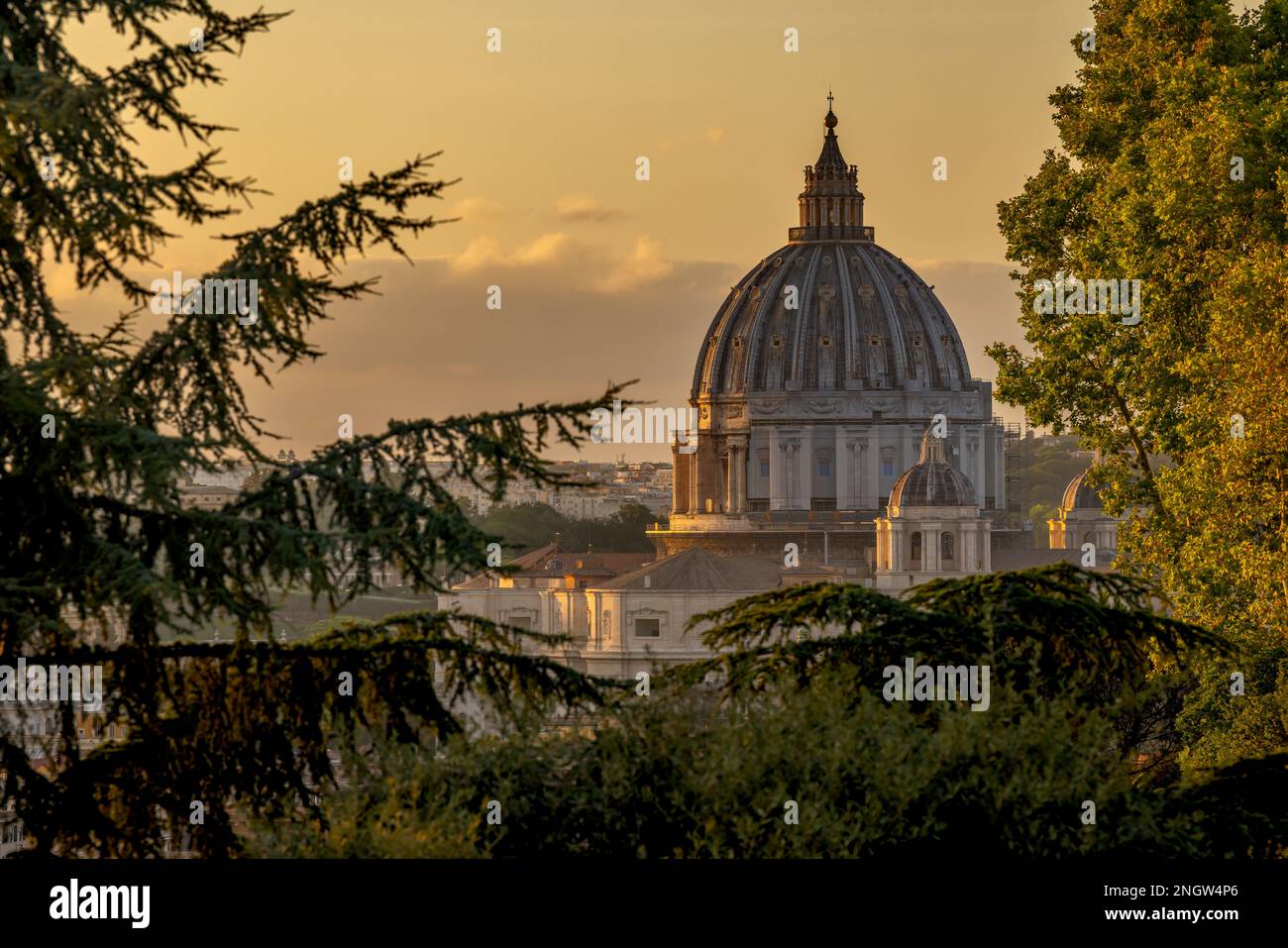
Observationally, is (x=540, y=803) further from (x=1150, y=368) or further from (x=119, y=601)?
(x=1150, y=368)

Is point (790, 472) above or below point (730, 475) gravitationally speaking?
above

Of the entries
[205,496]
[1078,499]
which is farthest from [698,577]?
[205,496]

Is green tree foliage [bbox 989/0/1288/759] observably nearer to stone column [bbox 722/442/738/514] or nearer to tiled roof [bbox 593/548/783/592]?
tiled roof [bbox 593/548/783/592]

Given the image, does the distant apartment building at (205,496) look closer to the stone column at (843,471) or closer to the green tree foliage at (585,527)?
the stone column at (843,471)

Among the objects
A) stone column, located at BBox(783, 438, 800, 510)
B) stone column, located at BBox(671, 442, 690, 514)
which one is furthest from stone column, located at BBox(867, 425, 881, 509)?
stone column, located at BBox(671, 442, 690, 514)

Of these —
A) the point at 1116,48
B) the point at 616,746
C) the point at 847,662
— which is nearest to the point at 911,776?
the point at 616,746

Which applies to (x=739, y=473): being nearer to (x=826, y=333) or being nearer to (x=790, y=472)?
(x=790, y=472)
